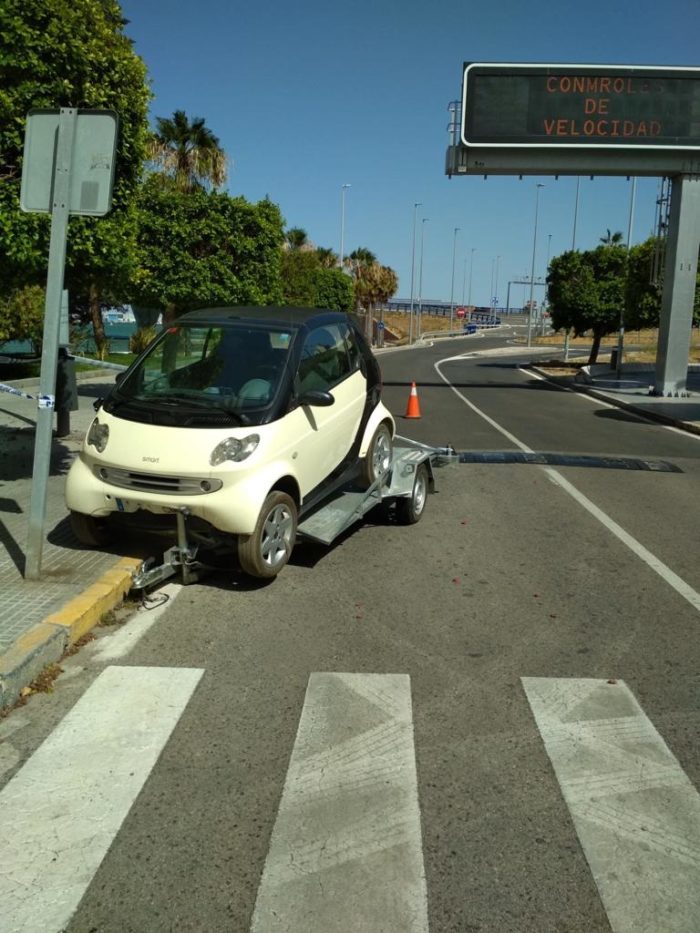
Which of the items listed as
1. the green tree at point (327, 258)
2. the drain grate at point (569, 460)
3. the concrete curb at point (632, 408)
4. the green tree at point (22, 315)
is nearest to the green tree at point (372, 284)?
the green tree at point (327, 258)

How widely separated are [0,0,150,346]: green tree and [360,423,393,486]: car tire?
9.37 ft

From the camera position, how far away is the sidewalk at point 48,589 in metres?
4.57

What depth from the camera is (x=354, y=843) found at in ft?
10.5

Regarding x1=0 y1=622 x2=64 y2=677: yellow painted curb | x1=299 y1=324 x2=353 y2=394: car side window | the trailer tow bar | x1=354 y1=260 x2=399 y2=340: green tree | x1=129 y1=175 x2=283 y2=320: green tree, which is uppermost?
x1=354 y1=260 x2=399 y2=340: green tree

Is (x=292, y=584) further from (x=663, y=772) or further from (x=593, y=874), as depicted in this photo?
(x=593, y=874)

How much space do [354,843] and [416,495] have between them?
520cm

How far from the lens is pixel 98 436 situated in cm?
627

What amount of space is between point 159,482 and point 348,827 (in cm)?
316

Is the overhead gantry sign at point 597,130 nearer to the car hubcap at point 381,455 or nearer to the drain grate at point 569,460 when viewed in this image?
the drain grate at point 569,460

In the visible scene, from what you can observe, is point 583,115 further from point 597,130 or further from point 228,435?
point 228,435

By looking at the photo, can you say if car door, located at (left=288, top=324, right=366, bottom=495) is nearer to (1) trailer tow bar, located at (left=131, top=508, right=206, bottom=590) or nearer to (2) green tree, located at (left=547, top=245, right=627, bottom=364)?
(1) trailer tow bar, located at (left=131, top=508, right=206, bottom=590)

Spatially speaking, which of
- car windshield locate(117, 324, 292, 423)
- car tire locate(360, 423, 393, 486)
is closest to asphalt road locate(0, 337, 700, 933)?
car tire locate(360, 423, 393, 486)

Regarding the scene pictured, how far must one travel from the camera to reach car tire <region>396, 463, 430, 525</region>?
810 cm

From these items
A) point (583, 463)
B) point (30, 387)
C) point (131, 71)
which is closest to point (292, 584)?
point (131, 71)
